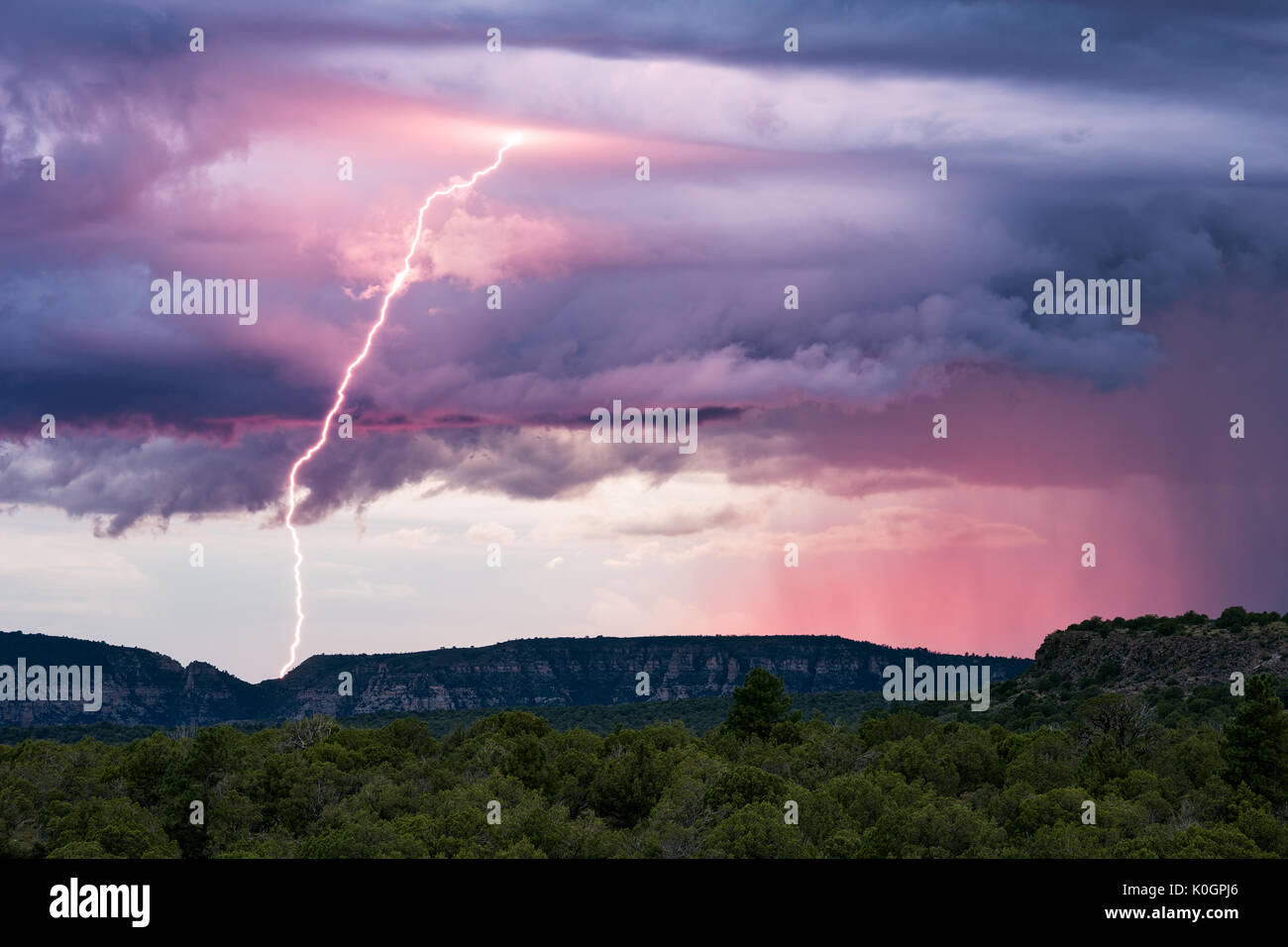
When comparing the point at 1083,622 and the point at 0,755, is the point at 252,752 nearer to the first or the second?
the point at 0,755

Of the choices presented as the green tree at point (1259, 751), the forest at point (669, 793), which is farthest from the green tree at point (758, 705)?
the green tree at point (1259, 751)

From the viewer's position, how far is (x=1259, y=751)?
84.7m

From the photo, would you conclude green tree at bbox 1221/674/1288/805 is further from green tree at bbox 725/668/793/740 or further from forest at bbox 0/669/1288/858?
green tree at bbox 725/668/793/740

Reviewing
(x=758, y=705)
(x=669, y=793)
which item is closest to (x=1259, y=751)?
(x=669, y=793)

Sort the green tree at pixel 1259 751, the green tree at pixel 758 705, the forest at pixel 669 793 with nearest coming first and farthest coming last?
the forest at pixel 669 793 < the green tree at pixel 1259 751 < the green tree at pixel 758 705

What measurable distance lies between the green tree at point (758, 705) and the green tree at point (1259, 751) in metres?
42.6

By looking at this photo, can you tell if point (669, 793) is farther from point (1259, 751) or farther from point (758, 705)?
point (758, 705)

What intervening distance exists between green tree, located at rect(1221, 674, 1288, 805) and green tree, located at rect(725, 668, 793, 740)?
42.6m

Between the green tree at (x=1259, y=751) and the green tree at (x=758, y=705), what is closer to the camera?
the green tree at (x=1259, y=751)

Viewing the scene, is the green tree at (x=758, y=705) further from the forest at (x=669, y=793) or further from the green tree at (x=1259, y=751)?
the green tree at (x=1259, y=751)

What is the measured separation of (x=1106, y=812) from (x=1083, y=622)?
117 metres

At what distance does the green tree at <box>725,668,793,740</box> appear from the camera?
401ft

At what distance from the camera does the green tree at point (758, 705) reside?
122 meters
